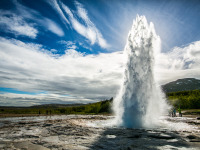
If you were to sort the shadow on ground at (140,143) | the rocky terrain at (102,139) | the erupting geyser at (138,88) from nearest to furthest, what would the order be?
the shadow on ground at (140,143), the rocky terrain at (102,139), the erupting geyser at (138,88)

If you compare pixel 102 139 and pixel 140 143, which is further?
pixel 102 139

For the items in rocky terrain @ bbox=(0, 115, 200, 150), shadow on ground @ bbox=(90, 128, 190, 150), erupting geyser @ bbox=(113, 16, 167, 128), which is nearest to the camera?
shadow on ground @ bbox=(90, 128, 190, 150)

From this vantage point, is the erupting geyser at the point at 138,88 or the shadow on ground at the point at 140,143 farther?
the erupting geyser at the point at 138,88

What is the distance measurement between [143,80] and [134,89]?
1762 mm

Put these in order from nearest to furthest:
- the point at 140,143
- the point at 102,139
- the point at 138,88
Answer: the point at 140,143
the point at 102,139
the point at 138,88

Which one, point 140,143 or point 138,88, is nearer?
point 140,143

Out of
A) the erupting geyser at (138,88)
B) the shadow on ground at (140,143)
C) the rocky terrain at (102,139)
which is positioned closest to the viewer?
the shadow on ground at (140,143)

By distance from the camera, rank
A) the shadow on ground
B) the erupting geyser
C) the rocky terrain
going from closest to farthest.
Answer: the shadow on ground, the rocky terrain, the erupting geyser

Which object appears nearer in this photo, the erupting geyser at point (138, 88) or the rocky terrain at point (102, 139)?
the rocky terrain at point (102, 139)

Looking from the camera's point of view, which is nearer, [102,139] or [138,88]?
[102,139]

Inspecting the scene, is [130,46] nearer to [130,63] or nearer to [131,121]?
→ [130,63]

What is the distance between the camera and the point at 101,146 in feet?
24.8

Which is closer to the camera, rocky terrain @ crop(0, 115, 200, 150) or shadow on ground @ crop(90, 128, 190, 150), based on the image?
shadow on ground @ crop(90, 128, 190, 150)

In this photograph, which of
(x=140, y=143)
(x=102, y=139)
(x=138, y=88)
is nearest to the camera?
(x=140, y=143)
